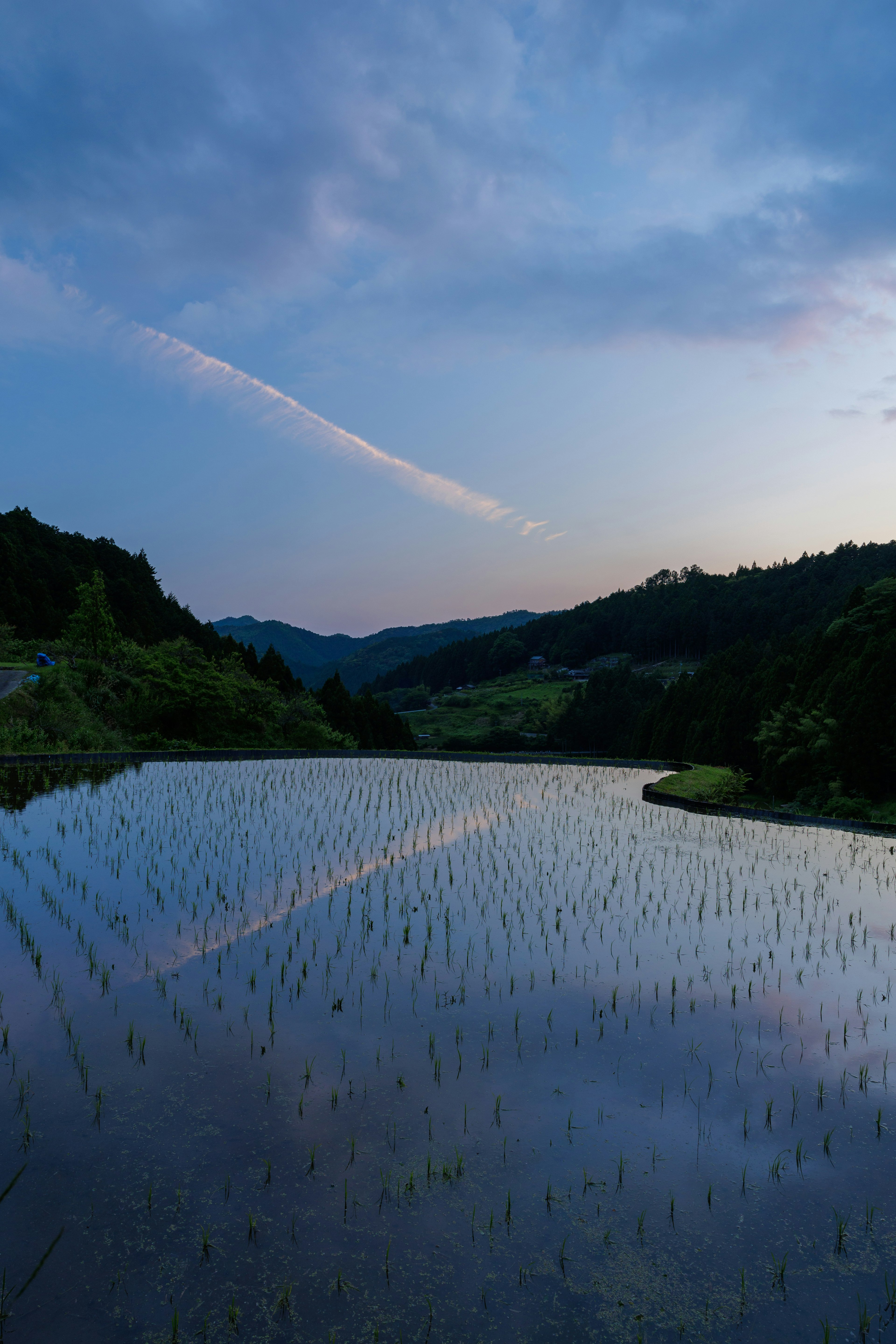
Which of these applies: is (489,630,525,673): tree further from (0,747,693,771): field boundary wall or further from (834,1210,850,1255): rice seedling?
(834,1210,850,1255): rice seedling

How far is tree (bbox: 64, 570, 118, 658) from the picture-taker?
1335 inches

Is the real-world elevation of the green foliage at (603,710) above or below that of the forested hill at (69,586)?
below

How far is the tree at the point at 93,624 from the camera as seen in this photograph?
111ft

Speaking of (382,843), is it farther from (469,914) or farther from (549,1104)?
(549,1104)

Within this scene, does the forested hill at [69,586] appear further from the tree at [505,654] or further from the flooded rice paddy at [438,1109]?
the tree at [505,654]

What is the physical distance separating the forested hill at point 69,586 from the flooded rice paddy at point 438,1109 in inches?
1600

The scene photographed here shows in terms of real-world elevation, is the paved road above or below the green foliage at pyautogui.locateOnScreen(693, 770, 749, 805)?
above

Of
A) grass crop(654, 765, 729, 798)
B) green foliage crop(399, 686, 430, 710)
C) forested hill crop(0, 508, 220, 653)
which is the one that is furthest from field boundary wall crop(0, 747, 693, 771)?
green foliage crop(399, 686, 430, 710)

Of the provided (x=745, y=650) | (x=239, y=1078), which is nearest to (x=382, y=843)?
(x=239, y=1078)

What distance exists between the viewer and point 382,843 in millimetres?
12961

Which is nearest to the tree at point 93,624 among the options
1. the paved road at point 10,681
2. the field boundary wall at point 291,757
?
the paved road at point 10,681

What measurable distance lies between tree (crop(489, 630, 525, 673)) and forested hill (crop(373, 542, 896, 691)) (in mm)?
1275

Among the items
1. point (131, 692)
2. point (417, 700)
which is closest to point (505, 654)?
point (417, 700)

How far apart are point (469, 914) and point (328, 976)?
97.7 inches
